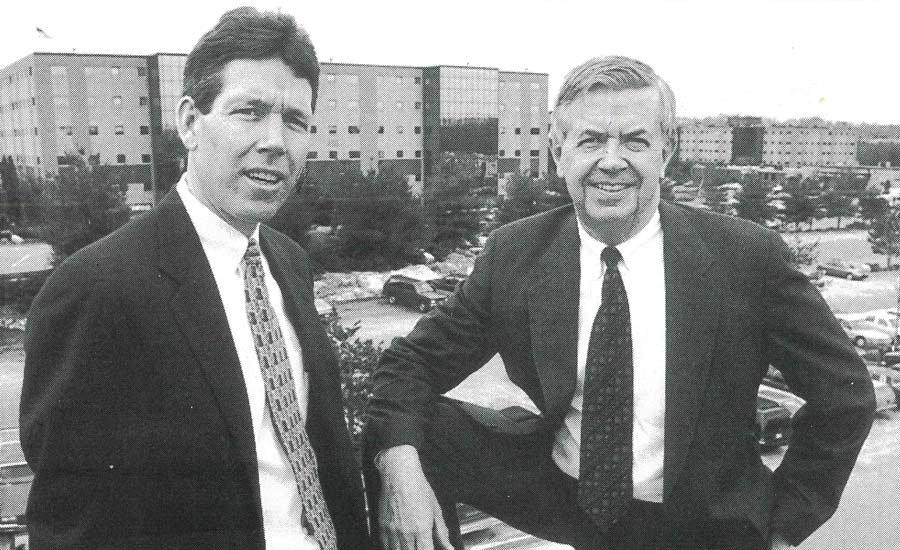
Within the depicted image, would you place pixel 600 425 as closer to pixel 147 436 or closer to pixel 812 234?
pixel 147 436

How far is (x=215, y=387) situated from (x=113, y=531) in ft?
0.85

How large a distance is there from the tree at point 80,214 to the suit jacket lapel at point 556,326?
1507cm

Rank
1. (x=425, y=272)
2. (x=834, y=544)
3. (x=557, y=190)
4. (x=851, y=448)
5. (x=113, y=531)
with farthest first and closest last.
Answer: (x=557, y=190) → (x=425, y=272) → (x=834, y=544) → (x=851, y=448) → (x=113, y=531)

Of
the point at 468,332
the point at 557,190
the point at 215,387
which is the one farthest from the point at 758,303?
the point at 557,190

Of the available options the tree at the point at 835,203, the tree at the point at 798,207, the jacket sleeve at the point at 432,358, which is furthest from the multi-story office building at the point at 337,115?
the jacket sleeve at the point at 432,358

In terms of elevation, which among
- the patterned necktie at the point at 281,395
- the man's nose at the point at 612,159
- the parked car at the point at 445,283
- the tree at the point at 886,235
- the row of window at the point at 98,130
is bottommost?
the parked car at the point at 445,283

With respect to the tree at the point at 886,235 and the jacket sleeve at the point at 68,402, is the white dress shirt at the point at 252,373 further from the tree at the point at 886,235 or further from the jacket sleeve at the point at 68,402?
the tree at the point at 886,235

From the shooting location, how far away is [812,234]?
1191 inches

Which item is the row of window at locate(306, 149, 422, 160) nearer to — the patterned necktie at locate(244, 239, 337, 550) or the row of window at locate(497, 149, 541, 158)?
the row of window at locate(497, 149, 541, 158)

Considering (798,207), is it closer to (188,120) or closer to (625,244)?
(625,244)

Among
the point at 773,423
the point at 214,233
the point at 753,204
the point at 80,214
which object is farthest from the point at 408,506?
the point at 753,204

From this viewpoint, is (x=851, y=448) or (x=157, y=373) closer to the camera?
(x=157, y=373)

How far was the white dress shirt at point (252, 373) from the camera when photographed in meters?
1.40

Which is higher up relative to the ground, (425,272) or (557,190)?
(557,190)
